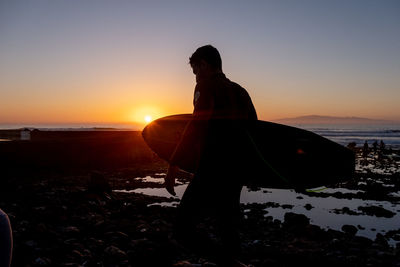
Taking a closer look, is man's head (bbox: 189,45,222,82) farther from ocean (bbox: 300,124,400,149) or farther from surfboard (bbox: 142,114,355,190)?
ocean (bbox: 300,124,400,149)

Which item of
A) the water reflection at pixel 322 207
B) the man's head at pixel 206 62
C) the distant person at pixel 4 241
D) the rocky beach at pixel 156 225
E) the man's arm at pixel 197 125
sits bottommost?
the water reflection at pixel 322 207

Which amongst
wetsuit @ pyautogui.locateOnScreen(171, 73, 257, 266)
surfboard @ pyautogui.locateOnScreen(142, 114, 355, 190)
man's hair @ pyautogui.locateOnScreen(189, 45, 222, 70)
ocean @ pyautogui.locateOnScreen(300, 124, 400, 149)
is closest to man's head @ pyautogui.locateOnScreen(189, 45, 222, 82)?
man's hair @ pyautogui.locateOnScreen(189, 45, 222, 70)

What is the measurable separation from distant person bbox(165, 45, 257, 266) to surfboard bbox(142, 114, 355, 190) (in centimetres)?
59

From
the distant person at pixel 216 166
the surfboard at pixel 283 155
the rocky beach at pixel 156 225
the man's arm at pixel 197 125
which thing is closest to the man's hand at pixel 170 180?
the man's arm at pixel 197 125

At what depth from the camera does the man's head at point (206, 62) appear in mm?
3402

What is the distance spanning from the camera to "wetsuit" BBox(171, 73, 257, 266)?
3088 mm

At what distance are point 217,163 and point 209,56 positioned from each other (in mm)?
1131

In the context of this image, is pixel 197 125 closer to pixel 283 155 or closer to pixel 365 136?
pixel 283 155

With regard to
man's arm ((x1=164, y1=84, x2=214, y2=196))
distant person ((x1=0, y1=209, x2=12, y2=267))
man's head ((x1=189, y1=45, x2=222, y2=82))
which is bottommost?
distant person ((x1=0, y1=209, x2=12, y2=267))

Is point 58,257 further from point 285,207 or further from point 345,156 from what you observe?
point 285,207

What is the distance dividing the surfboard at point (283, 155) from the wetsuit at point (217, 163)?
0.59 m

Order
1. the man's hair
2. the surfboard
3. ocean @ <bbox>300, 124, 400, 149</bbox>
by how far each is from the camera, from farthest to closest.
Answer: ocean @ <bbox>300, 124, 400, 149</bbox> → the surfboard → the man's hair

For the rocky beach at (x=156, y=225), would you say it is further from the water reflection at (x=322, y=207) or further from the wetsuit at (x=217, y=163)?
the wetsuit at (x=217, y=163)

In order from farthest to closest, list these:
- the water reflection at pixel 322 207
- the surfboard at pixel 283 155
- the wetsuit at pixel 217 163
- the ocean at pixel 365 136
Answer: the ocean at pixel 365 136, the water reflection at pixel 322 207, the surfboard at pixel 283 155, the wetsuit at pixel 217 163
